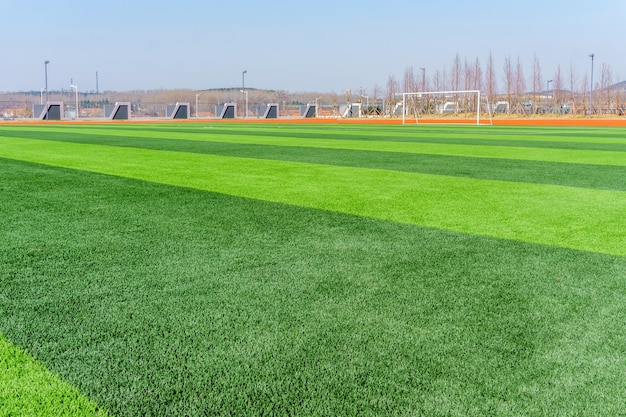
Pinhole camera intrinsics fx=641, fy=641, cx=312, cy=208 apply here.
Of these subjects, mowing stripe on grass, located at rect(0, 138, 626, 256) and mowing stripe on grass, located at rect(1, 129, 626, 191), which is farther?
mowing stripe on grass, located at rect(1, 129, 626, 191)

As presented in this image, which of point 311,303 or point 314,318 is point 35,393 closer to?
point 314,318

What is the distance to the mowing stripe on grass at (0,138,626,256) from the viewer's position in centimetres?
574

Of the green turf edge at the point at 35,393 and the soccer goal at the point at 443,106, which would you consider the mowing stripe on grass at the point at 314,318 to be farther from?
the soccer goal at the point at 443,106

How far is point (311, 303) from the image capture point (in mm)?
3607

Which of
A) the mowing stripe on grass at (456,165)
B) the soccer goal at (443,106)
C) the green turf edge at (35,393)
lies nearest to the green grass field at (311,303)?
the green turf edge at (35,393)

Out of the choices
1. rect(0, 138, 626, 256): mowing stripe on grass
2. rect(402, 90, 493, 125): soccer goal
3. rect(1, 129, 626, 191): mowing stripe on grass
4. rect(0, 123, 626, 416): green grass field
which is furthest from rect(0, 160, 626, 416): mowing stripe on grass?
rect(402, 90, 493, 125): soccer goal

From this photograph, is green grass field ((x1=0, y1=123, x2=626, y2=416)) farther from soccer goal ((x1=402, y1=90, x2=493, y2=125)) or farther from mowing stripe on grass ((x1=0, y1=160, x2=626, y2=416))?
soccer goal ((x1=402, y1=90, x2=493, y2=125))

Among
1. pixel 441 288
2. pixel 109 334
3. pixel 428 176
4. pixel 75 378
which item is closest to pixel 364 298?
pixel 441 288

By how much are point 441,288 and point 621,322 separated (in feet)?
3.29

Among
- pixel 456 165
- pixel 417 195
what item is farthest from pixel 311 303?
pixel 456 165

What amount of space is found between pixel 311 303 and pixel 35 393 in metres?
1.56

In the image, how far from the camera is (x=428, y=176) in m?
9.77

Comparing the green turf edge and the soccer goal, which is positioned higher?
the soccer goal

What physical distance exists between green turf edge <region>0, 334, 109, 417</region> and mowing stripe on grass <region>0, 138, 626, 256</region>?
388cm
